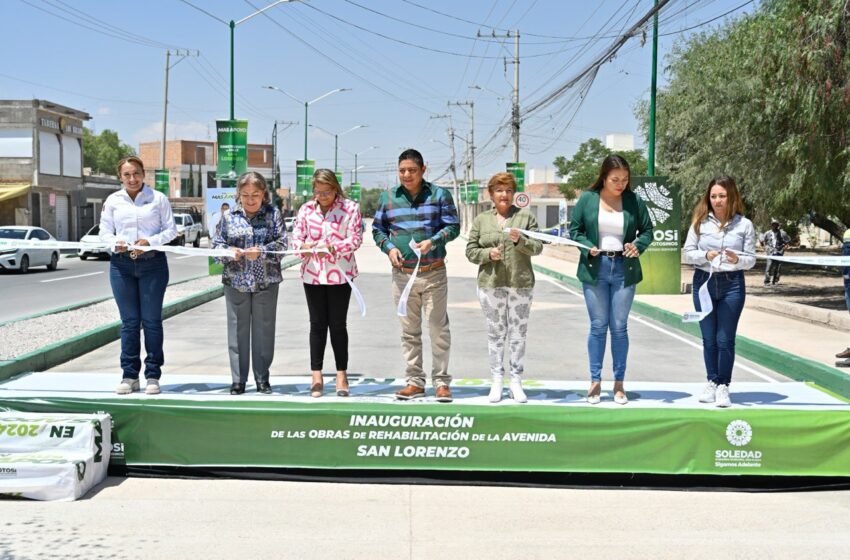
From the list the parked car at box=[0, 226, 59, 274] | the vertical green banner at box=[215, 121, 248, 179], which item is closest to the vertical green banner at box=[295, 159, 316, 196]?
the parked car at box=[0, 226, 59, 274]

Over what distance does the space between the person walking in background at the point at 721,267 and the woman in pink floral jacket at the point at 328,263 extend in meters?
2.58

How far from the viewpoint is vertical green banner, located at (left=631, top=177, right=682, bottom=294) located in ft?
68.9

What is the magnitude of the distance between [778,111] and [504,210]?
44.2 feet

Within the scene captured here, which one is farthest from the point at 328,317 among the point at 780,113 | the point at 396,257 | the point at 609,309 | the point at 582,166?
the point at 582,166

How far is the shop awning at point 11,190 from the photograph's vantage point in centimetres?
4546

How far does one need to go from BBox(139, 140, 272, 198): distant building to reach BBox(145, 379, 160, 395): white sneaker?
110 metres

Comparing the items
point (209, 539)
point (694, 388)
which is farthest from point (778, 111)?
point (209, 539)

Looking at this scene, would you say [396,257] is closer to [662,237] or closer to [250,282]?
[250,282]

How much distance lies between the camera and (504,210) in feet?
22.9

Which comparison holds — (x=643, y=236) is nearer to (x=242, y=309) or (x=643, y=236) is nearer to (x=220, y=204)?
(x=242, y=309)

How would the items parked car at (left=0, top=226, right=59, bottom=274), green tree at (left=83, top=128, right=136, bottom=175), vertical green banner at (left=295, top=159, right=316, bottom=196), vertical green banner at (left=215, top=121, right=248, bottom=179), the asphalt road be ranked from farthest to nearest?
1. green tree at (left=83, top=128, right=136, bottom=175)
2. vertical green banner at (left=295, top=159, right=316, bottom=196)
3. parked car at (left=0, top=226, right=59, bottom=274)
4. vertical green banner at (left=215, top=121, right=248, bottom=179)
5. the asphalt road

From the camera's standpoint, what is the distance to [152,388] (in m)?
7.10

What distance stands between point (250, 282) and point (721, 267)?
3.53 m

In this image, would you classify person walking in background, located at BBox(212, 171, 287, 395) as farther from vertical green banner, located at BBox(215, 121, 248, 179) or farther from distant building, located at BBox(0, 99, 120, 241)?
distant building, located at BBox(0, 99, 120, 241)
